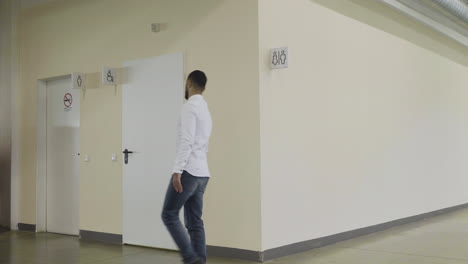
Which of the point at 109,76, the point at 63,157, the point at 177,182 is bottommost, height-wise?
the point at 177,182

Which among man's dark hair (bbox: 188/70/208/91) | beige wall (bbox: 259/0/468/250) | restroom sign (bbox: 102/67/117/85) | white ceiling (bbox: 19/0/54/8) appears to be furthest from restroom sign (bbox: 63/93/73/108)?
man's dark hair (bbox: 188/70/208/91)

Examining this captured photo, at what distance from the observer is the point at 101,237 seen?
19.8 feet

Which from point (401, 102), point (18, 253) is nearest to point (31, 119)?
point (18, 253)

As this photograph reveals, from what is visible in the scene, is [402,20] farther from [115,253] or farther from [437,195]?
[115,253]

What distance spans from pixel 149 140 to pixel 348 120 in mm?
2311

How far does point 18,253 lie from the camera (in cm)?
539

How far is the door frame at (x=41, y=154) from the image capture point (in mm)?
6945

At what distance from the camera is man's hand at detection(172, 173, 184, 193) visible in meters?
3.70

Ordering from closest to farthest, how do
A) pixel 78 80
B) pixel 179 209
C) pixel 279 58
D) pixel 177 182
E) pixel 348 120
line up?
pixel 177 182 < pixel 179 209 < pixel 279 58 < pixel 348 120 < pixel 78 80

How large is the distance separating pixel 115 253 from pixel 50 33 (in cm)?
326

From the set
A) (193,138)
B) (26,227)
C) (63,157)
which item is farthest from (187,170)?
(26,227)

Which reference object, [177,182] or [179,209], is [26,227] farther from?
[177,182]

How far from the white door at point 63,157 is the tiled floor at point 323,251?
0.28 m

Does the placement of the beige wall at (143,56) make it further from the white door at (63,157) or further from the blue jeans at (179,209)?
the blue jeans at (179,209)
